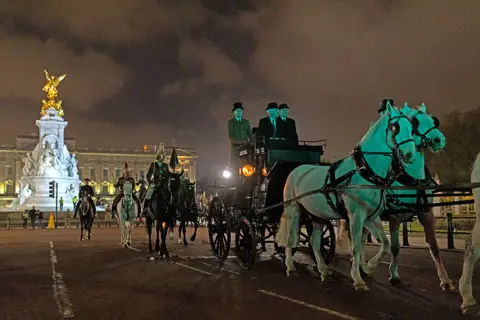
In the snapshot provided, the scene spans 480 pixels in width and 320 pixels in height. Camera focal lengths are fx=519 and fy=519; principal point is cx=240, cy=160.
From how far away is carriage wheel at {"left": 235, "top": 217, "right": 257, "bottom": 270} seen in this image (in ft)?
35.6

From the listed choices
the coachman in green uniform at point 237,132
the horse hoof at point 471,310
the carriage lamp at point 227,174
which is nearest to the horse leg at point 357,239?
the horse hoof at point 471,310

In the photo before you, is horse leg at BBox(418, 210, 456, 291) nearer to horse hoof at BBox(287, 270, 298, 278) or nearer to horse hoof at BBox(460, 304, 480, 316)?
horse hoof at BBox(460, 304, 480, 316)

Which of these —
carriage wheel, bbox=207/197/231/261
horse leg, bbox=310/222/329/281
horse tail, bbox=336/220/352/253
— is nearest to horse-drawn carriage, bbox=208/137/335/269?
carriage wheel, bbox=207/197/231/261

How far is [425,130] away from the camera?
8.09 m

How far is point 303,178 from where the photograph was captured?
32.6 ft

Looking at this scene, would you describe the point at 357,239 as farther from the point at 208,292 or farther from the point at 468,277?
the point at 208,292

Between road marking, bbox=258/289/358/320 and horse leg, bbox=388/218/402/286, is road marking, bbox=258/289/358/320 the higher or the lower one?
the lower one

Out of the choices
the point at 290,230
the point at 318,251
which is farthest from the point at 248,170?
the point at 318,251

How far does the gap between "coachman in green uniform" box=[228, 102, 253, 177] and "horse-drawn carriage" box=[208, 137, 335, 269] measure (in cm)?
49

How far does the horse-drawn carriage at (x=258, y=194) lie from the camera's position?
11.3 m

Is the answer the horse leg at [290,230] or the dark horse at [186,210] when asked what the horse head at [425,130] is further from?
the dark horse at [186,210]

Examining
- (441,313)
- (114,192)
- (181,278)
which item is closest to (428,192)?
(441,313)

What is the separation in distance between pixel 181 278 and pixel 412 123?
525 centimetres

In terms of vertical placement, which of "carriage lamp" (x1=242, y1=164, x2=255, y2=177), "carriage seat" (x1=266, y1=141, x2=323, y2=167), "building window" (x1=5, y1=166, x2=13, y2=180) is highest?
"building window" (x1=5, y1=166, x2=13, y2=180)
